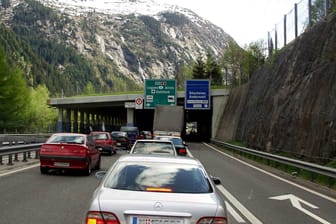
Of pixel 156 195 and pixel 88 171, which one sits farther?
pixel 88 171

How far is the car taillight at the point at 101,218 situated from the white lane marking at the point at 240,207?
4.67 metres

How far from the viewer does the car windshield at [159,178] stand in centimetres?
606

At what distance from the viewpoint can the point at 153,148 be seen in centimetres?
1611

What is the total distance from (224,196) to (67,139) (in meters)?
6.84

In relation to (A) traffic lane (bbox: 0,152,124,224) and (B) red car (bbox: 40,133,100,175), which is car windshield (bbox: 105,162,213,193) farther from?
(B) red car (bbox: 40,133,100,175)

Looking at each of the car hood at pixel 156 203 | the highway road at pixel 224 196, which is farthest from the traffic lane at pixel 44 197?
the car hood at pixel 156 203

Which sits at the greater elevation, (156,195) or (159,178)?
(159,178)

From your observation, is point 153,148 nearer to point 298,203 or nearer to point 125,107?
point 298,203

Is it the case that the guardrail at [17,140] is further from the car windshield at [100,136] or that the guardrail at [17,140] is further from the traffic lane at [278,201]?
the traffic lane at [278,201]

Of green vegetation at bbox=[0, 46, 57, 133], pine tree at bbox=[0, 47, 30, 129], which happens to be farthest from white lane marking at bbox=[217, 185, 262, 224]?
pine tree at bbox=[0, 47, 30, 129]

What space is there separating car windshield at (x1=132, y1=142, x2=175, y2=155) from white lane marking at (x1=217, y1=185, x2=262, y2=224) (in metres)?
2.23

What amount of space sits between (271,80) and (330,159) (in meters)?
20.9

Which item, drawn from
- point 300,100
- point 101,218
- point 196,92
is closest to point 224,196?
point 101,218

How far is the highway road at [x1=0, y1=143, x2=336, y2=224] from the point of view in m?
9.43
